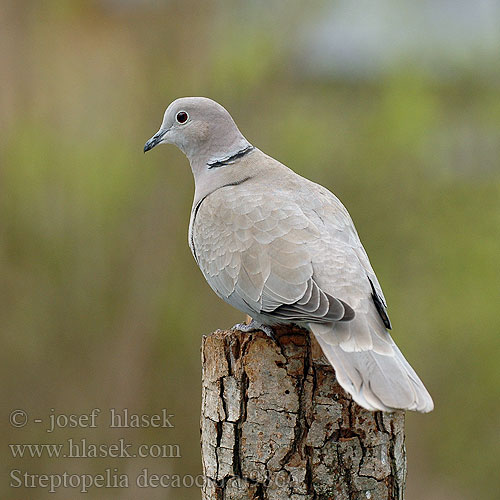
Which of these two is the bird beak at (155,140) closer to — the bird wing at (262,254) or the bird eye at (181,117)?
the bird eye at (181,117)

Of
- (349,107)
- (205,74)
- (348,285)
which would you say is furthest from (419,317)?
(348,285)

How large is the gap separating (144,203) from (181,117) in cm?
193

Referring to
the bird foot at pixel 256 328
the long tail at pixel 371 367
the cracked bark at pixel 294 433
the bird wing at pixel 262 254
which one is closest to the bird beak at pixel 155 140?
the bird wing at pixel 262 254

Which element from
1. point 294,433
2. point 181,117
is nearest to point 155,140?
point 181,117

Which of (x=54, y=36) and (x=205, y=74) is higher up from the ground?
(x=54, y=36)

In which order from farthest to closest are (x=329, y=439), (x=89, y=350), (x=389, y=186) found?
(x=389, y=186), (x=89, y=350), (x=329, y=439)

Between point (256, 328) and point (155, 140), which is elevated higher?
point (155, 140)

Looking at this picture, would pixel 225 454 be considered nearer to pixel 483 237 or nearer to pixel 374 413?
pixel 374 413

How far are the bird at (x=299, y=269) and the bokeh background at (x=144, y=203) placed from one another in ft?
6.93

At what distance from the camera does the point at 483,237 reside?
655 centimetres

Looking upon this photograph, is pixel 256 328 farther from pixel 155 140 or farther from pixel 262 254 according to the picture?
pixel 155 140

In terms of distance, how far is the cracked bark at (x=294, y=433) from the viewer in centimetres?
247

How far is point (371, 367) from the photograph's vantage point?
2.34 meters

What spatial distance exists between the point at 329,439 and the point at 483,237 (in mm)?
4511
